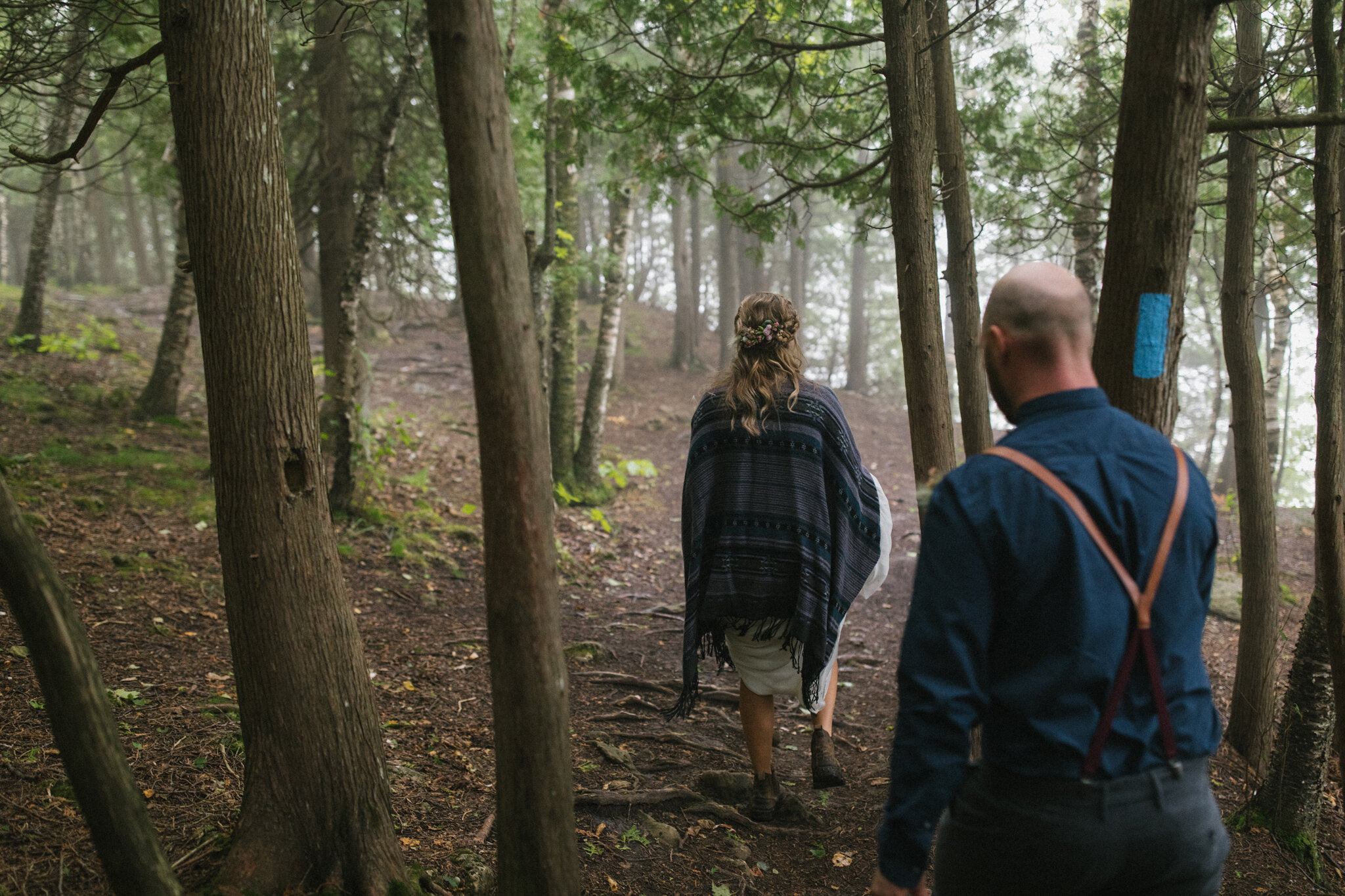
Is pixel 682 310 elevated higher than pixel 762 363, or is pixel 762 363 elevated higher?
pixel 682 310

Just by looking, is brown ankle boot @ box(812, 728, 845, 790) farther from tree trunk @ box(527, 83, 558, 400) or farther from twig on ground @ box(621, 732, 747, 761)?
tree trunk @ box(527, 83, 558, 400)

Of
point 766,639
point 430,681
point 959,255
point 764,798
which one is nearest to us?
point 764,798

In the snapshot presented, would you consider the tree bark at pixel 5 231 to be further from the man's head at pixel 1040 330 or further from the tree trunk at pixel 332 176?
the man's head at pixel 1040 330

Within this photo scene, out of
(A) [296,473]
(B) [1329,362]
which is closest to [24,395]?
(A) [296,473]

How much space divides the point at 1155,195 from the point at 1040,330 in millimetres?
1051

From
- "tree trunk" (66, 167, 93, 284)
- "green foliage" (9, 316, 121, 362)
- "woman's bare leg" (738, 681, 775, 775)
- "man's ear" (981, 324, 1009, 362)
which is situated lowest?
"woman's bare leg" (738, 681, 775, 775)

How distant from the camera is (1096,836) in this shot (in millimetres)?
1662

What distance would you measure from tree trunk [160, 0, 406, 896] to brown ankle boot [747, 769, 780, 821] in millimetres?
1830

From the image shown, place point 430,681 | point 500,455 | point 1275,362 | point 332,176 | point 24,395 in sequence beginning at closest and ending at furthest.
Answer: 1. point 500,455
2. point 430,681
3. point 332,176
4. point 24,395
5. point 1275,362

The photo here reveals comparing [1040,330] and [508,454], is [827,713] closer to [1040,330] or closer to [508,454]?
[508,454]

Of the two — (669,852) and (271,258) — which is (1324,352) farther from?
(271,258)

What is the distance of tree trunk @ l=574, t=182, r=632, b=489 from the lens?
11.0 metres

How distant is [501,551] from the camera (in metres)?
2.25

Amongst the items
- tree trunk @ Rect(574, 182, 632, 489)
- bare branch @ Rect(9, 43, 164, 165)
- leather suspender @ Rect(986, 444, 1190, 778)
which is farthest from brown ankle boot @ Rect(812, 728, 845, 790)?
tree trunk @ Rect(574, 182, 632, 489)
